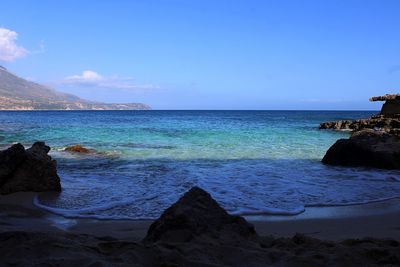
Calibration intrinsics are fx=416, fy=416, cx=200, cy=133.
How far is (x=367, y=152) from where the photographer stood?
525 inches

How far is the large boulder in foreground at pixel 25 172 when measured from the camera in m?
8.29

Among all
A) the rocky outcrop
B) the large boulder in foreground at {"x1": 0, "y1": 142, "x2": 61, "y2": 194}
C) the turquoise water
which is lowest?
the turquoise water

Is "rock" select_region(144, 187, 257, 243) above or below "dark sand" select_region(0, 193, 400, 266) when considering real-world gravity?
above

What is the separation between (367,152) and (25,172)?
10.2m

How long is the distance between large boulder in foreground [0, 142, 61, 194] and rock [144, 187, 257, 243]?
4.75 metres

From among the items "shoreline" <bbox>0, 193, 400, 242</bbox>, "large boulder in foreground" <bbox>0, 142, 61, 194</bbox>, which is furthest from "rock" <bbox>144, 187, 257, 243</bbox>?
"large boulder in foreground" <bbox>0, 142, 61, 194</bbox>

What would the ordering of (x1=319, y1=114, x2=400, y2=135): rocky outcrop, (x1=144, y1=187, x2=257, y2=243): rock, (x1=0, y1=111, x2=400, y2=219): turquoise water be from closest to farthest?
1. (x1=144, y1=187, x2=257, y2=243): rock
2. (x1=0, y1=111, x2=400, y2=219): turquoise water
3. (x1=319, y1=114, x2=400, y2=135): rocky outcrop

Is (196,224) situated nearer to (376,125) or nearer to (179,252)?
(179,252)

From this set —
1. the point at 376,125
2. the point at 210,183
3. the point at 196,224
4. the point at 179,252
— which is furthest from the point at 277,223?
the point at 376,125

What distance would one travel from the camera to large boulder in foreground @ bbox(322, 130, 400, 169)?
1288cm

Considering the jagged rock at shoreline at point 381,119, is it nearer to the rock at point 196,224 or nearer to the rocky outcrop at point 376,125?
the rocky outcrop at point 376,125

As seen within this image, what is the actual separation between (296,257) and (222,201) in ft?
13.6

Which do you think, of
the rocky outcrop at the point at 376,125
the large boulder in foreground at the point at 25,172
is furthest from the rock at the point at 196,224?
the rocky outcrop at the point at 376,125

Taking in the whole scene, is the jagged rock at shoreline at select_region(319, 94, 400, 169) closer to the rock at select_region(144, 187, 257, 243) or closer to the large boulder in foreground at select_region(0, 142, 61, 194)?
the large boulder in foreground at select_region(0, 142, 61, 194)
